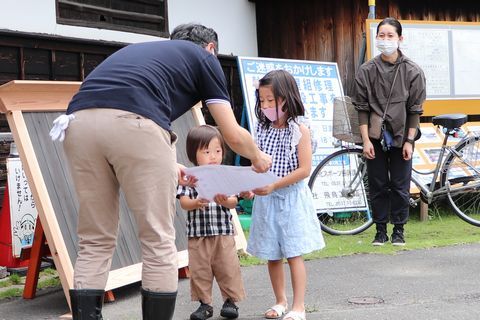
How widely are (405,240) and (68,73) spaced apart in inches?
143

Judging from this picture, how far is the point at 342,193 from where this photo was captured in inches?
291

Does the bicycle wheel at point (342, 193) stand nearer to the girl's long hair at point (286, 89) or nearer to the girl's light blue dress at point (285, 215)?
the girl's light blue dress at point (285, 215)

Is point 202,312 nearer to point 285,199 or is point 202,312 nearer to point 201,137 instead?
point 285,199

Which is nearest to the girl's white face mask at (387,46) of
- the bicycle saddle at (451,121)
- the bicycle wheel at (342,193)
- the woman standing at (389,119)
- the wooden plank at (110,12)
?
the woman standing at (389,119)

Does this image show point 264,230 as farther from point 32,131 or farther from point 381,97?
point 381,97

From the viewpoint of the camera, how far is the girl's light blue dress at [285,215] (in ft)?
13.9

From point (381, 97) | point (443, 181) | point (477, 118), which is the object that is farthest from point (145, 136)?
point (477, 118)

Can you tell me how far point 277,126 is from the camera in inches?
171

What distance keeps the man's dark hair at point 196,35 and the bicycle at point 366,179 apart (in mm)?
3522

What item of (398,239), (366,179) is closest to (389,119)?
(398,239)

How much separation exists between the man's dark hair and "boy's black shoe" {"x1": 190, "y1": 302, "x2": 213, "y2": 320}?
60.7 inches

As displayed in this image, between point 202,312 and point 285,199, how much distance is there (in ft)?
2.70

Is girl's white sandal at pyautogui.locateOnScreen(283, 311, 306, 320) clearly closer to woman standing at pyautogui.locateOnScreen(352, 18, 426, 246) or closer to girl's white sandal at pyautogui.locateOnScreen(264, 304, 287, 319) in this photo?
girl's white sandal at pyautogui.locateOnScreen(264, 304, 287, 319)

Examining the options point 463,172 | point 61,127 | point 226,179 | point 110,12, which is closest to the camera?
point 61,127
